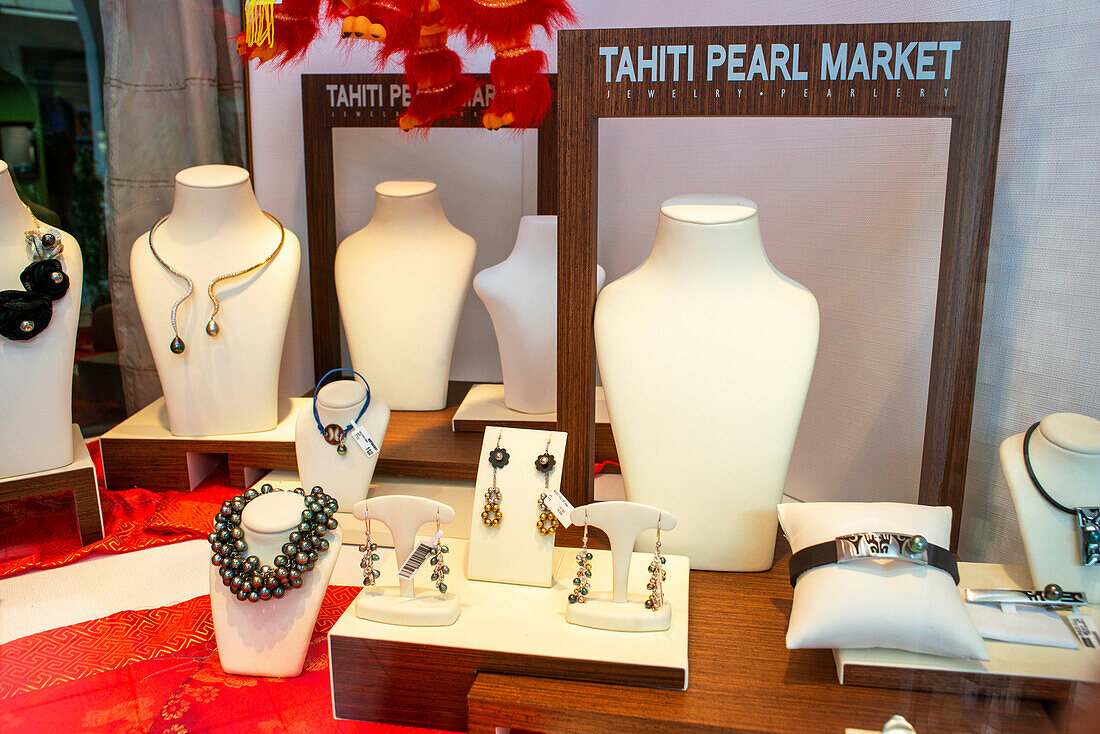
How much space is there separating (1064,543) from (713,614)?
1.53ft

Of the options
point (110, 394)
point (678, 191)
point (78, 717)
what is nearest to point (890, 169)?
point (678, 191)

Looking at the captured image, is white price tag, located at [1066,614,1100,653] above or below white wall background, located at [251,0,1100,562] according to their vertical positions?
below

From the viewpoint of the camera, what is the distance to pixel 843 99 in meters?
1.20

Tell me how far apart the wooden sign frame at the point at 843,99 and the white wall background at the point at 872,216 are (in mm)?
35

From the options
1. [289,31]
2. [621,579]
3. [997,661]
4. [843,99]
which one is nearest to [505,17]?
[289,31]

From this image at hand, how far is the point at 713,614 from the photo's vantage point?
119 centimetres

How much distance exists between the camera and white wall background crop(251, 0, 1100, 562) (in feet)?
3.37

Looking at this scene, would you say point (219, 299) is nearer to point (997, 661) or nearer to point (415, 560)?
point (415, 560)

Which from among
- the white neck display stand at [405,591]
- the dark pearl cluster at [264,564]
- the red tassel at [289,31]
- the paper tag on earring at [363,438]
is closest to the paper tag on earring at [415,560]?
the white neck display stand at [405,591]

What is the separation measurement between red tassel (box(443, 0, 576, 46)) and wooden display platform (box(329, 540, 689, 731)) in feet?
3.20

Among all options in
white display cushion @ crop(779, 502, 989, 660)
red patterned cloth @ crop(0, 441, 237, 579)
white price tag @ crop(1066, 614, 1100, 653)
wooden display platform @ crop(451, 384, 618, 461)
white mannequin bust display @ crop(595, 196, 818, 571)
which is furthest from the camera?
wooden display platform @ crop(451, 384, 618, 461)

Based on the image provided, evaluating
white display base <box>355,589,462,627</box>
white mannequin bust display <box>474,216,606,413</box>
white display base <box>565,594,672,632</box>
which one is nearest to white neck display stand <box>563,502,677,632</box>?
white display base <box>565,594,672,632</box>

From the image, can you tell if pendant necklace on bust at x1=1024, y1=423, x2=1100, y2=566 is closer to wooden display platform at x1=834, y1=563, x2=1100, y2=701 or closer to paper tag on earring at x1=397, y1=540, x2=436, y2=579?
wooden display platform at x1=834, y1=563, x2=1100, y2=701

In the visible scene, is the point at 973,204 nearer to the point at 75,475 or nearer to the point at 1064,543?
the point at 1064,543
